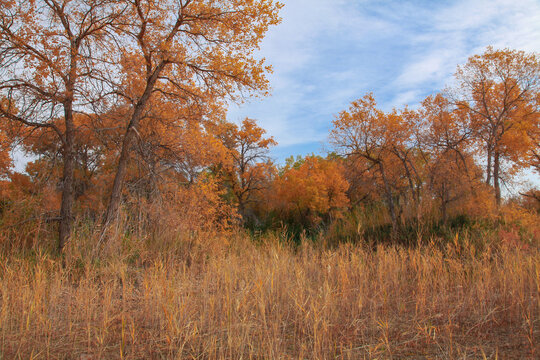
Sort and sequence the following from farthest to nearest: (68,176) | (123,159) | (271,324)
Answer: (68,176) → (123,159) → (271,324)

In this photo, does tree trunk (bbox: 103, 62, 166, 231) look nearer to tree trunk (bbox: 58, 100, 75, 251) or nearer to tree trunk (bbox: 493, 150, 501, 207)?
tree trunk (bbox: 58, 100, 75, 251)

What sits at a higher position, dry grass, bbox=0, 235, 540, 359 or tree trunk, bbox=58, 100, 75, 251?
tree trunk, bbox=58, 100, 75, 251

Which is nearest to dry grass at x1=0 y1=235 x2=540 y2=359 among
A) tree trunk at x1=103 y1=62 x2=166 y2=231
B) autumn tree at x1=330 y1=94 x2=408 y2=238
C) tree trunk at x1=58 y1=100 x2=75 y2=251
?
tree trunk at x1=103 y1=62 x2=166 y2=231

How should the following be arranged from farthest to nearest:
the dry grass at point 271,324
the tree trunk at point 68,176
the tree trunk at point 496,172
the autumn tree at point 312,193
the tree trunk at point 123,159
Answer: the autumn tree at point 312,193
the tree trunk at point 496,172
the tree trunk at point 68,176
the tree trunk at point 123,159
the dry grass at point 271,324

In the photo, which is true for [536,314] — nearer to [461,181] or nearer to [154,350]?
[154,350]

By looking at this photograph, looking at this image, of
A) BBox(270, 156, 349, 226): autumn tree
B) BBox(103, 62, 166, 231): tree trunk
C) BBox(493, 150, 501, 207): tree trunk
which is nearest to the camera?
BBox(103, 62, 166, 231): tree trunk

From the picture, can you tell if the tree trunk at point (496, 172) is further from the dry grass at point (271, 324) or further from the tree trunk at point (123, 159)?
the tree trunk at point (123, 159)

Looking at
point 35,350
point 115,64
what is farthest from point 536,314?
point 115,64

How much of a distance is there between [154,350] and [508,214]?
15.4 m

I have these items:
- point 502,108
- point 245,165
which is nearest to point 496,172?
point 502,108

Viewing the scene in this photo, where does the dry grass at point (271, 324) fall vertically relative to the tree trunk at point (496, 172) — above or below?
below

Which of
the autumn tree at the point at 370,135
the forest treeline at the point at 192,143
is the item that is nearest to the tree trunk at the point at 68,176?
the forest treeline at the point at 192,143

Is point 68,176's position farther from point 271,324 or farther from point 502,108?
point 502,108

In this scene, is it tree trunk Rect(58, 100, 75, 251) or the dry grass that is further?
tree trunk Rect(58, 100, 75, 251)
